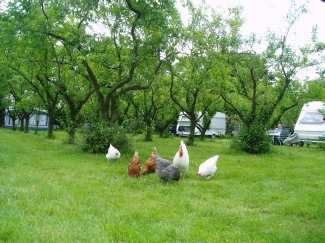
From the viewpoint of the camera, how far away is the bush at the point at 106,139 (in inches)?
474

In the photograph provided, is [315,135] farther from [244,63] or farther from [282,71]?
[244,63]

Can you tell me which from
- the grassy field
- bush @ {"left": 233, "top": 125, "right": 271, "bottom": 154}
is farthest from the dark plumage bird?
bush @ {"left": 233, "top": 125, "right": 271, "bottom": 154}

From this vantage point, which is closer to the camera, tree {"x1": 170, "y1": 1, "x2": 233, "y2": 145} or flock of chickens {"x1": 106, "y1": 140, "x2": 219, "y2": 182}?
flock of chickens {"x1": 106, "y1": 140, "x2": 219, "y2": 182}

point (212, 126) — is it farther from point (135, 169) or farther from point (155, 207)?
point (155, 207)

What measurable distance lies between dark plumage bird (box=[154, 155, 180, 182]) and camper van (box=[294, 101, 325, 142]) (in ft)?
45.4

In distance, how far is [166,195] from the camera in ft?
19.6

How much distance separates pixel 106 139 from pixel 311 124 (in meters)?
13.0

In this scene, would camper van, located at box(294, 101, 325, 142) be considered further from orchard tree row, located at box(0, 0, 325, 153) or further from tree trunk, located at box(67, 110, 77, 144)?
tree trunk, located at box(67, 110, 77, 144)

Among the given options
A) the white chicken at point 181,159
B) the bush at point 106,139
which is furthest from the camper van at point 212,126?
the white chicken at point 181,159

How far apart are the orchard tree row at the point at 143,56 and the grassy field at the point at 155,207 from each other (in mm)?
4847

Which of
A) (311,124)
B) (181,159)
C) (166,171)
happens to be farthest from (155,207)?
(311,124)

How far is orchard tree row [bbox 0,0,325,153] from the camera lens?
1097cm

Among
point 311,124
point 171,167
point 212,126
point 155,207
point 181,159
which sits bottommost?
point 155,207

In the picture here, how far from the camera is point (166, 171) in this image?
269 inches
